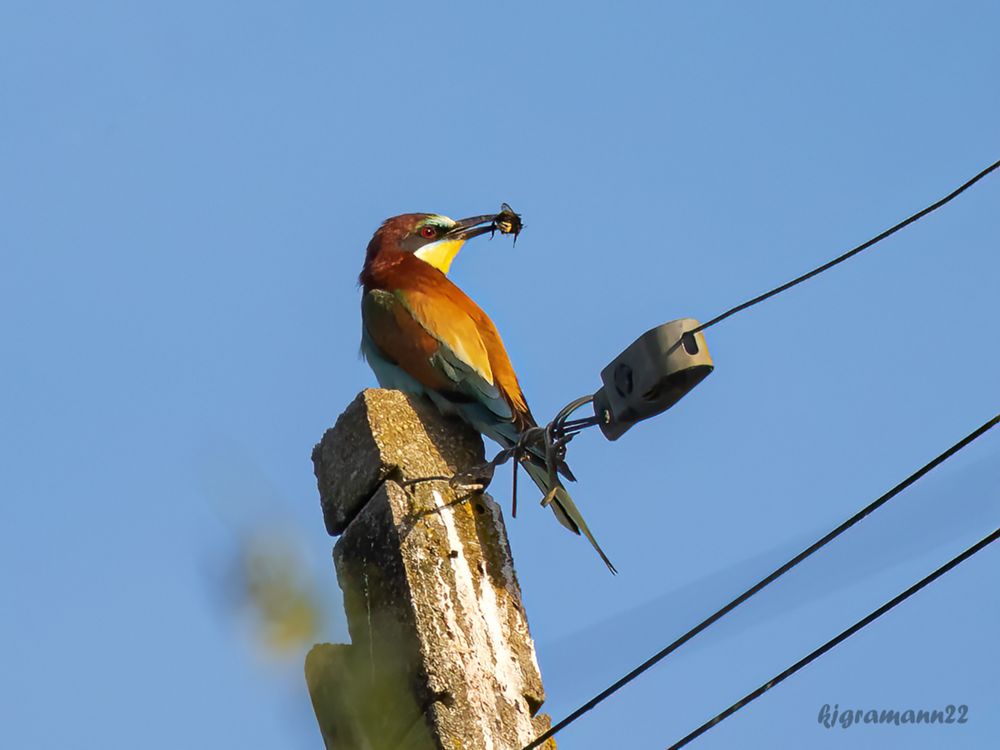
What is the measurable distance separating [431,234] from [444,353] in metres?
1.83

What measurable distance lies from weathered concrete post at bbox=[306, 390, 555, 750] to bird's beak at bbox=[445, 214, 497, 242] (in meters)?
3.09

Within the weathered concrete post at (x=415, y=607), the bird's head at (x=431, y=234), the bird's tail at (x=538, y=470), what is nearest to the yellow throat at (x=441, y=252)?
the bird's head at (x=431, y=234)

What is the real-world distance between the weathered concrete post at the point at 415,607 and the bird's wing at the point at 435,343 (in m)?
0.98

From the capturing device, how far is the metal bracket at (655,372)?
3064 mm

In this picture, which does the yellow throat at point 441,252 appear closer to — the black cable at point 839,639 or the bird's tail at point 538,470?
the bird's tail at point 538,470

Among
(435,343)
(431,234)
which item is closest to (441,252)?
(431,234)

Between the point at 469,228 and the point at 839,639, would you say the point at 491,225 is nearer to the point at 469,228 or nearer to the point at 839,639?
the point at 469,228

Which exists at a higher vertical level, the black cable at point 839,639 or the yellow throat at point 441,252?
the yellow throat at point 441,252

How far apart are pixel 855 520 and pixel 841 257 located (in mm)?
851

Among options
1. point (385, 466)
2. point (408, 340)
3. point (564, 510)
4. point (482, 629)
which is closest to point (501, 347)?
point (408, 340)

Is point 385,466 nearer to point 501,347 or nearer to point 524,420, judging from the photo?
point 524,420

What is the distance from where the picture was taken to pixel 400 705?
2.96 m

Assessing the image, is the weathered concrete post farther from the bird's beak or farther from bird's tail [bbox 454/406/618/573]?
the bird's beak

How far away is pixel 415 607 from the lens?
308 cm
